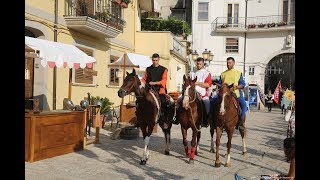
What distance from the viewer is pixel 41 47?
32.1 ft

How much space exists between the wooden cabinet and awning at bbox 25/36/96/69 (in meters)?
1.62

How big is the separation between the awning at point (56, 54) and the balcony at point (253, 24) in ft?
100

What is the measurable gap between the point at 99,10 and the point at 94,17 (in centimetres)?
104

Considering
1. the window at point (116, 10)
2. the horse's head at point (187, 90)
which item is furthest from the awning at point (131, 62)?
the horse's head at point (187, 90)

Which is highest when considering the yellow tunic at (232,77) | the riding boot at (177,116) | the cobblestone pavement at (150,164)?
the yellow tunic at (232,77)

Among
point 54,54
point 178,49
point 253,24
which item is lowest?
point 54,54

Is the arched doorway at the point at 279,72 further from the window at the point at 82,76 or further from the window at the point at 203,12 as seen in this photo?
the window at the point at 82,76

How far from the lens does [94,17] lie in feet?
51.6

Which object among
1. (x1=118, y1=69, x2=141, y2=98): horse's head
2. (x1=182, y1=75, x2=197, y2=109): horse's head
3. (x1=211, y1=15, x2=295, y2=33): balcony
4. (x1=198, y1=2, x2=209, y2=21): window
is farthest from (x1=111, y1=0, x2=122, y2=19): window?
(x1=198, y1=2, x2=209, y2=21): window

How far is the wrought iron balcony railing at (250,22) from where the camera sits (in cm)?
3853

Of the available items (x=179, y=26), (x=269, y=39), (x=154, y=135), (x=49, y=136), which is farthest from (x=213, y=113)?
(x=269, y=39)

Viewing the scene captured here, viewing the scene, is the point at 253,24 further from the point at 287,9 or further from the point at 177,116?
the point at 177,116

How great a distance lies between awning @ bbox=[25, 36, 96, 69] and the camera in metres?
9.73

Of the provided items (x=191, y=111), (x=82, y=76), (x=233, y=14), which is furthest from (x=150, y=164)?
(x=233, y=14)
